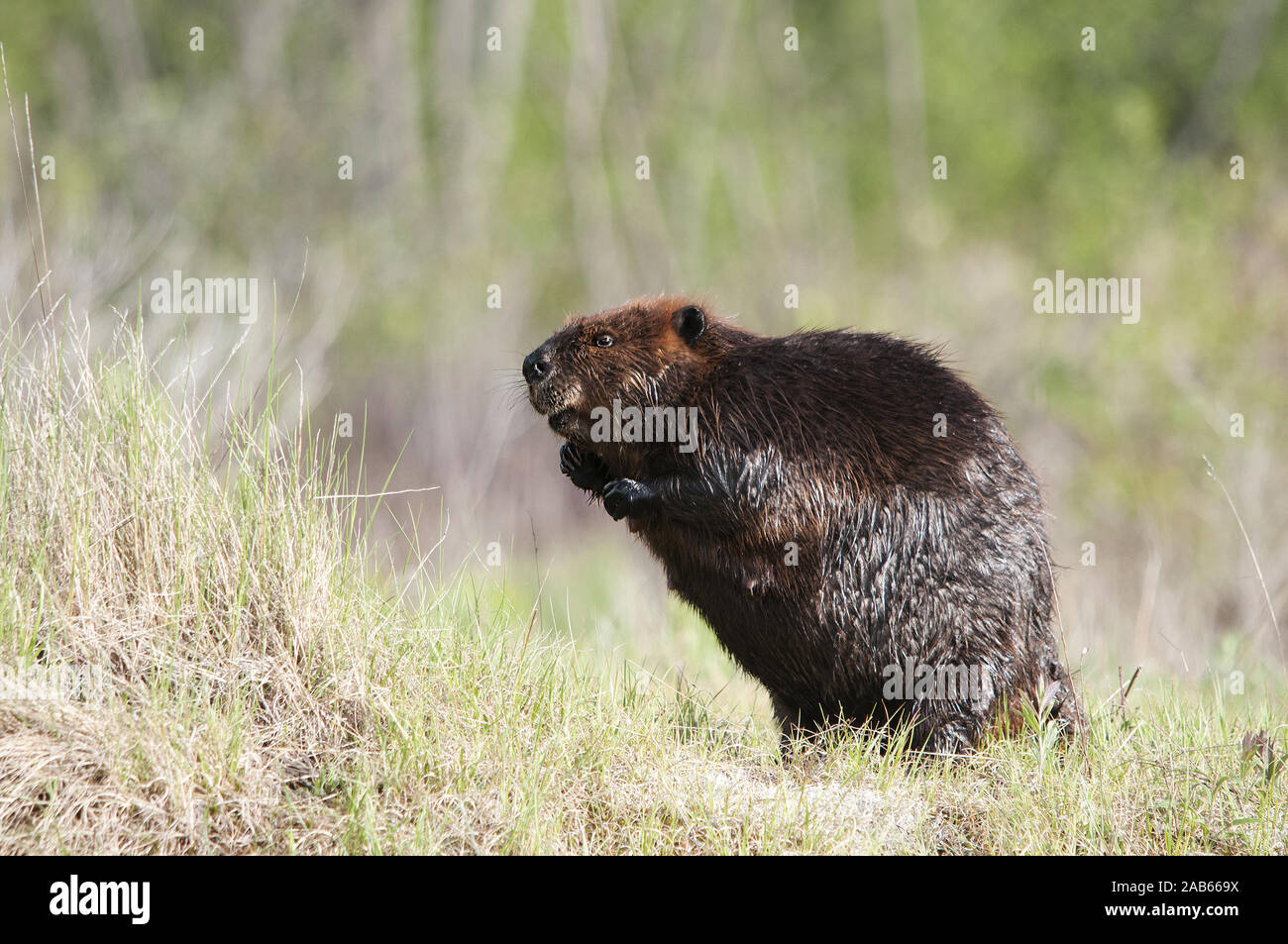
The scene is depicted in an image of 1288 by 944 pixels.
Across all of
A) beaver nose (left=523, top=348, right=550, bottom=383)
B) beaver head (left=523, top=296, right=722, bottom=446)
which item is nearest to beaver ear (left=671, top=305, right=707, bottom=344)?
beaver head (left=523, top=296, right=722, bottom=446)

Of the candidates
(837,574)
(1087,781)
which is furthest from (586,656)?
(1087,781)

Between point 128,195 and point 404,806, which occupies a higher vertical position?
point 128,195

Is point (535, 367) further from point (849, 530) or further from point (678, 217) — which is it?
point (678, 217)

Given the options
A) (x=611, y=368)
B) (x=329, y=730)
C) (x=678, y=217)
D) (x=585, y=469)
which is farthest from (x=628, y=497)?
(x=678, y=217)

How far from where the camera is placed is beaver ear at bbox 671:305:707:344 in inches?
180

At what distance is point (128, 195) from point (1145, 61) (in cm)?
1858

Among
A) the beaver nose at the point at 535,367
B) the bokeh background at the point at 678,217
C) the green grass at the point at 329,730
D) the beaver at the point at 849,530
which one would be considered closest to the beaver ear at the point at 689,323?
the beaver at the point at 849,530

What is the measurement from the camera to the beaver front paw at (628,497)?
4.25 m

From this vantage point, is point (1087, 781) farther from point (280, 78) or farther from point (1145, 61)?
point (1145, 61)

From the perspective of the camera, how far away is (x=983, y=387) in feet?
44.1

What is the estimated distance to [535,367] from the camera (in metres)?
4.53

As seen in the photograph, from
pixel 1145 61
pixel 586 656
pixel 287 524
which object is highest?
pixel 1145 61

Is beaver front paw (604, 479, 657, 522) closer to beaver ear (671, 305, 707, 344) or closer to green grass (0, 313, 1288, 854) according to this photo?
green grass (0, 313, 1288, 854)

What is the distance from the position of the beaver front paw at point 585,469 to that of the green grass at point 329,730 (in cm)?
64
